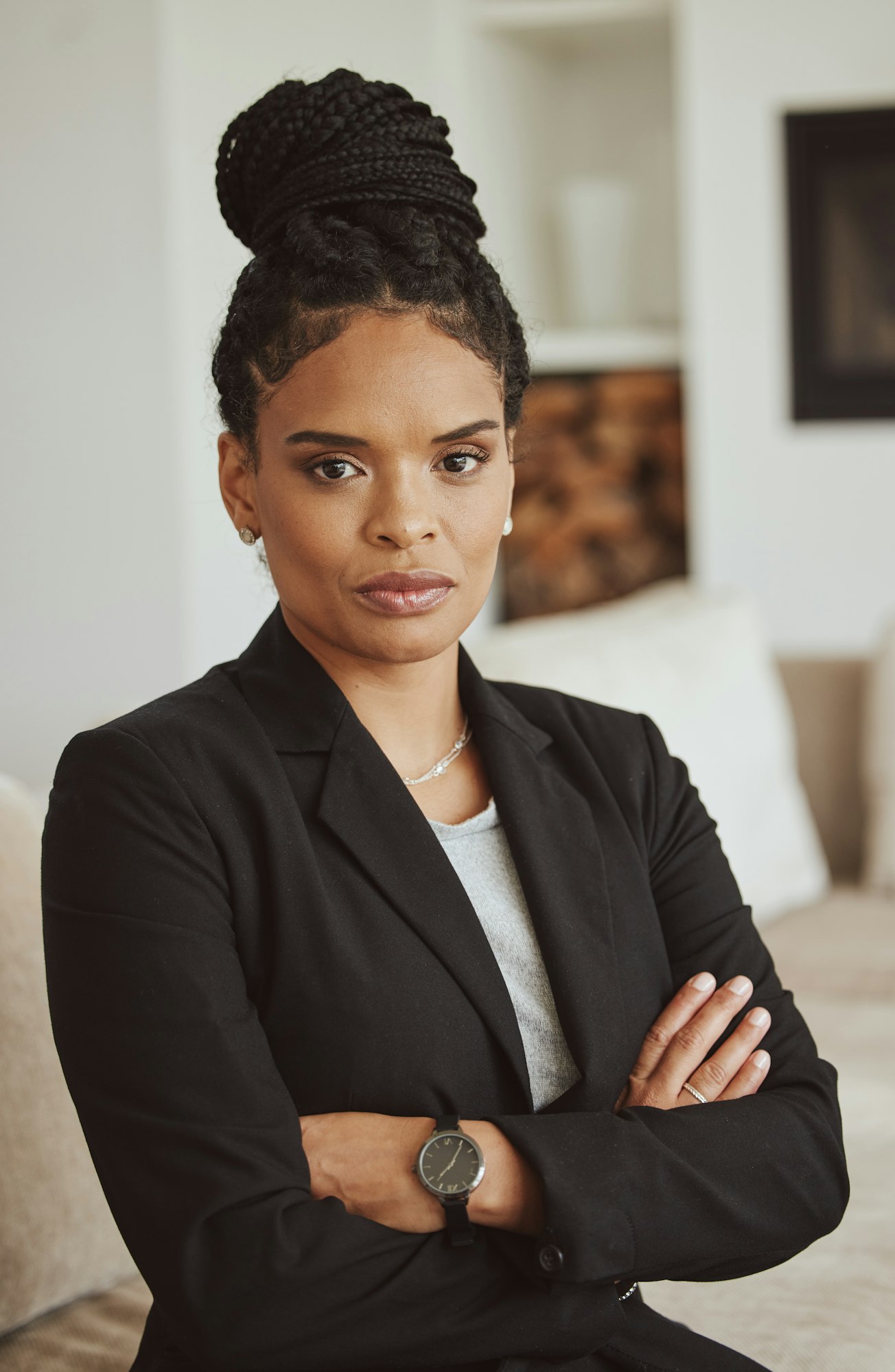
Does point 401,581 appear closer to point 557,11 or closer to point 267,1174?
point 267,1174

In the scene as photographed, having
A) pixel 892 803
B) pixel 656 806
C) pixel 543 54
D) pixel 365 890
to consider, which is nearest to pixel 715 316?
pixel 543 54

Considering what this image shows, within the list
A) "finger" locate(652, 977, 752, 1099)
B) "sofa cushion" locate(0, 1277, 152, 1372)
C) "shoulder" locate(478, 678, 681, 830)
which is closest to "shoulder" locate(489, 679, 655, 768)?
"shoulder" locate(478, 678, 681, 830)

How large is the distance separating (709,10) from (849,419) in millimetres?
1115

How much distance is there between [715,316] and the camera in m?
3.82

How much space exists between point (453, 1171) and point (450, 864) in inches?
8.7

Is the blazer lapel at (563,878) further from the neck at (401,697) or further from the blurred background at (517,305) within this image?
the blurred background at (517,305)

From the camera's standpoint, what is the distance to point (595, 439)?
4.07 metres

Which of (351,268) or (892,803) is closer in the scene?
(351,268)

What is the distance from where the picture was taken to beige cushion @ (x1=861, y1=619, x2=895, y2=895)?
250cm

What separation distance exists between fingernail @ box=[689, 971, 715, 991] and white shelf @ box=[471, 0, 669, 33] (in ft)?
10.8

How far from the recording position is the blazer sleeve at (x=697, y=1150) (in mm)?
939

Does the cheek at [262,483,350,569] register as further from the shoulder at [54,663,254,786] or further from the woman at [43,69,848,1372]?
the shoulder at [54,663,254,786]

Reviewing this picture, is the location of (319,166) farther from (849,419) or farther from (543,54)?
(543,54)

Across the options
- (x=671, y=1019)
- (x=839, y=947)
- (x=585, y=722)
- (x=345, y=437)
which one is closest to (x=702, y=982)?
(x=671, y=1019)
